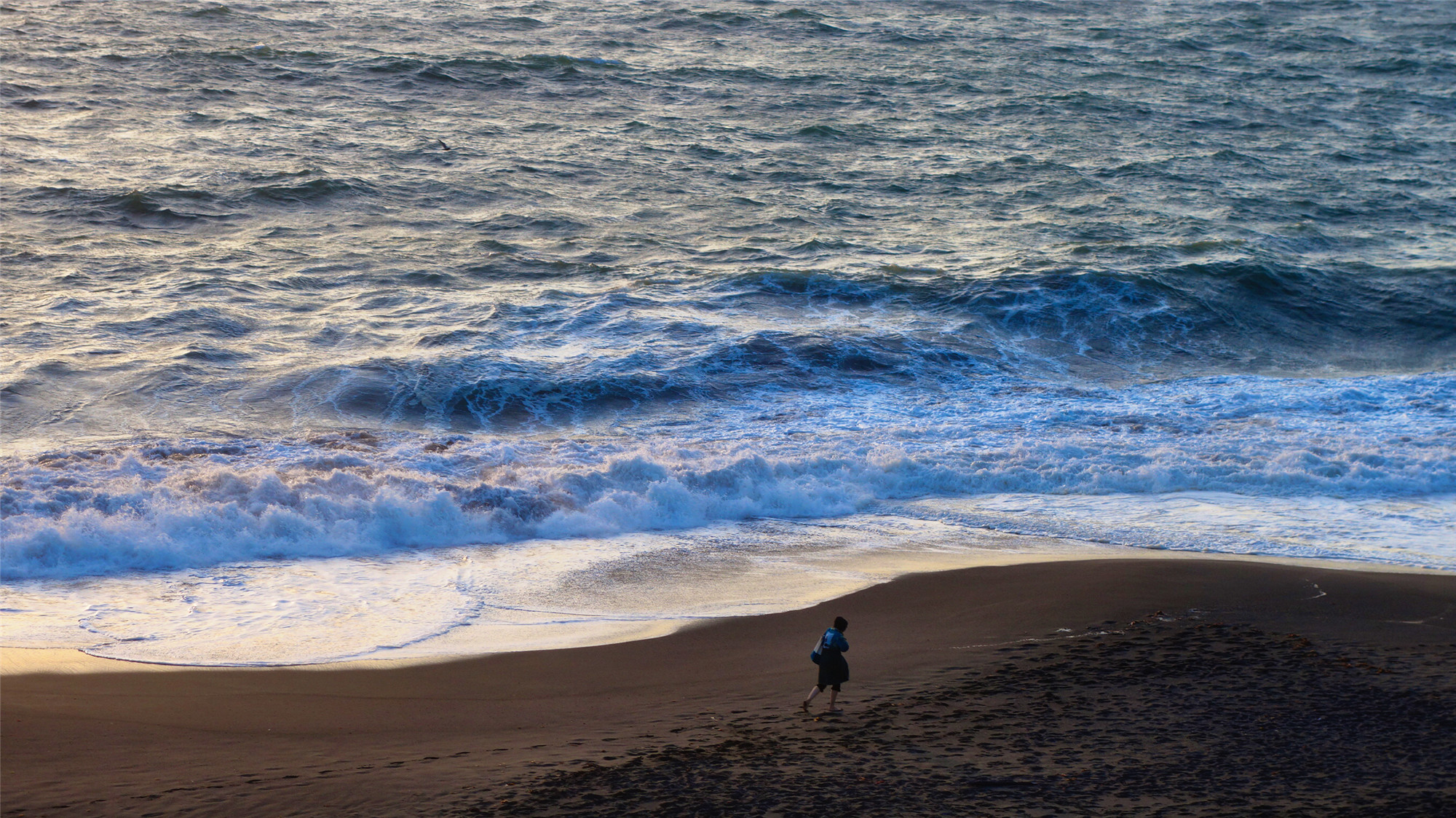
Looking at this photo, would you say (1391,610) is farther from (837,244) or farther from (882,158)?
(882,158)

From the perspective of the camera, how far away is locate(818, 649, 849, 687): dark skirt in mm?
5656

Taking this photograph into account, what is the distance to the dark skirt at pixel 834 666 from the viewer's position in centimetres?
566

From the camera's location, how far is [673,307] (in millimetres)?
16219

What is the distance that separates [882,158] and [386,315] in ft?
35.9

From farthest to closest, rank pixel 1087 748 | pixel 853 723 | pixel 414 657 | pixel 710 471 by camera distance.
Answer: pixel 710 471, pixel 414 657, pixel 853 723, pixel 1087 748

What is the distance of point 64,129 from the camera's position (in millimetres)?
20219

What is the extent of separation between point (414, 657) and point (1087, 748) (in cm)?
399

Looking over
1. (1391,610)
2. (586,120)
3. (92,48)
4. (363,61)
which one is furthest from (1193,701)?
(92,48)

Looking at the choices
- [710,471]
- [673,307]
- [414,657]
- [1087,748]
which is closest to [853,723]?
[1087,748]

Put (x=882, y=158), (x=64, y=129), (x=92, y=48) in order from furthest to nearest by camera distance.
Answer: (x=92, y=48) → (x=882, y=158) → (x=64, y=129)

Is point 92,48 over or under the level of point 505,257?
over

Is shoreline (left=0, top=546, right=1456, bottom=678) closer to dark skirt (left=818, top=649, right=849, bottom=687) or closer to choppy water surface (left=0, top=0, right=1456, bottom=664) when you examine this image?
choppy water surface (left=0, top=0, right=1456, bottom=664)

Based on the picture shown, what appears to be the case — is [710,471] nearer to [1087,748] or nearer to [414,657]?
[414,657]

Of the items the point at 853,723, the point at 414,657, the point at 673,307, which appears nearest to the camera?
the point at 853,723
